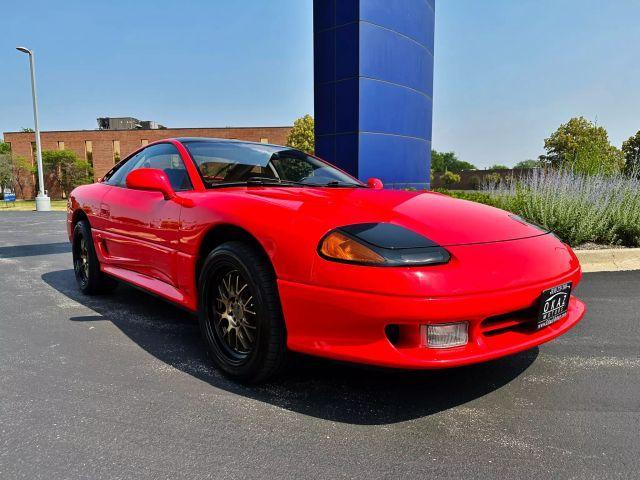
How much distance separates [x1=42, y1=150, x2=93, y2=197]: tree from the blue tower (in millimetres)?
40528

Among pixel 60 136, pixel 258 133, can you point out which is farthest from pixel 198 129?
pixel 60 136

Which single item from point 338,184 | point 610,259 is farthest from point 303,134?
point 338,184

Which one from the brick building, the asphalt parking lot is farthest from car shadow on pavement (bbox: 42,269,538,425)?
the brick building

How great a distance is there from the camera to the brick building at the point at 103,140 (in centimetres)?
4741

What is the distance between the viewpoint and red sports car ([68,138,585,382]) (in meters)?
1.87

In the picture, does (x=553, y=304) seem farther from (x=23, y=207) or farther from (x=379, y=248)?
(x=23, y=207)

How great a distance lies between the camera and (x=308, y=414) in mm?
2064

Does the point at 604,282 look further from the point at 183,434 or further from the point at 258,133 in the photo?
the point at 258,133

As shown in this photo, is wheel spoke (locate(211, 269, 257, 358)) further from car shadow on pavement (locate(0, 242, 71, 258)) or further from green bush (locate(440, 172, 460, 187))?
green bush (locate(440, 172, 460, 187))

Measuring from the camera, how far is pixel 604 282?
4.71 meters

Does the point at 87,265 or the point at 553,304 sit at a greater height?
the point at 553,304

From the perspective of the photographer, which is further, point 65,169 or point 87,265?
point 65,169

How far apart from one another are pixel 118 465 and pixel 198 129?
4832cm

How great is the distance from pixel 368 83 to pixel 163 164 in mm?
7346
